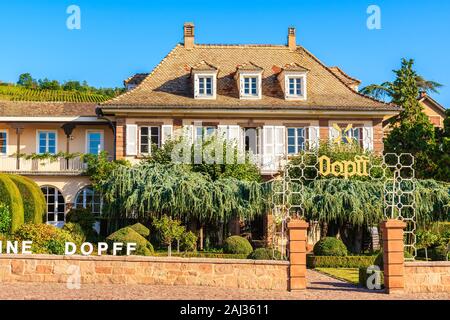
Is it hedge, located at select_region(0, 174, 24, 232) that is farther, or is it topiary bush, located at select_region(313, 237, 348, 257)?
topiary bush, located at select_region(313, 237, 348, 257)

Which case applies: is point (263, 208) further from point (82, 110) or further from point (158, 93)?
point (82, 110)

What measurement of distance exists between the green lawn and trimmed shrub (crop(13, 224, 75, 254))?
320 inches

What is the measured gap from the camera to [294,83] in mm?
34906

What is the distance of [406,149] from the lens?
40844 millimetres

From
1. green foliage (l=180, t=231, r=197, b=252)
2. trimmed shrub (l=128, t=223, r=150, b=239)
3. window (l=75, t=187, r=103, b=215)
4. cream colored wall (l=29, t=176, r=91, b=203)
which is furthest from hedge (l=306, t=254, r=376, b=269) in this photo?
cream colored wall (l=29, t=176, r=91, b=203)

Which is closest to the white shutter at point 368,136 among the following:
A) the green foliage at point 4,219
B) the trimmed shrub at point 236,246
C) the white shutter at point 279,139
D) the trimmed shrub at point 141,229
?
the white shutter at point 279,139

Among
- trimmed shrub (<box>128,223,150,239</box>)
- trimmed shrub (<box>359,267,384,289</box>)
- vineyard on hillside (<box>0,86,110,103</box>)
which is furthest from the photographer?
vineyard on hillside (<box>0,86,110,103</box>)

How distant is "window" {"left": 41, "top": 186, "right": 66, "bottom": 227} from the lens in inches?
1348

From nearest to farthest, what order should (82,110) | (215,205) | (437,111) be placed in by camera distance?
1. (215,205)
2. (82,110)
3. (437,111)

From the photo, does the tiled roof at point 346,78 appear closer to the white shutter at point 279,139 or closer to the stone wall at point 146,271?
the white shutter at point 279,139

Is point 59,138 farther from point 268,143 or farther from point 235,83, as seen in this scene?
point 268,143

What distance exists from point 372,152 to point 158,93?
1030 centimetres

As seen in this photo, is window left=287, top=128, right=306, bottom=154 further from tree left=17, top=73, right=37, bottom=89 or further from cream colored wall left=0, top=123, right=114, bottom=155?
tree left=17, top=73, right=37, bottom=89

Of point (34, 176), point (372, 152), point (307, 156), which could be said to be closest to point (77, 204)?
point (34, 176)
